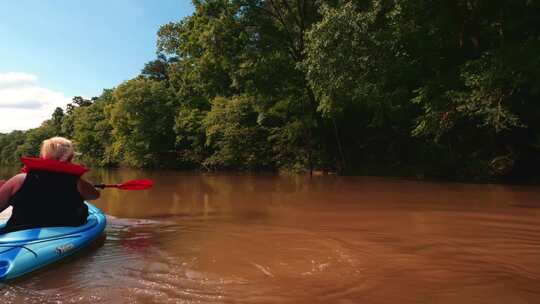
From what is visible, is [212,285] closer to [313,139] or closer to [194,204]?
[194,204]

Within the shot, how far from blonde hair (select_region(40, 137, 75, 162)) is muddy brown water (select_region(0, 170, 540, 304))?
1067 mm

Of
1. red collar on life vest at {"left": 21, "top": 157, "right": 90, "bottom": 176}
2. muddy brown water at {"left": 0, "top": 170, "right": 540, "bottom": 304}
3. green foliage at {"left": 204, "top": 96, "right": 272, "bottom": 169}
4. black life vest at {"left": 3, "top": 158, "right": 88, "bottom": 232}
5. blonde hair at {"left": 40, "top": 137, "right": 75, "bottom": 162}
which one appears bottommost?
muddy brown water at {"left": 0, "top": 170, "right": 540, "bottom": 304}

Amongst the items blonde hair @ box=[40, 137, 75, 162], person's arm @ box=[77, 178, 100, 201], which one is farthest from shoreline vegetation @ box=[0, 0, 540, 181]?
blonde hair @ box=[40, 137, 75, 162]

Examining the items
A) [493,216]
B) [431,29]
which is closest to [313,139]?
[431,29]

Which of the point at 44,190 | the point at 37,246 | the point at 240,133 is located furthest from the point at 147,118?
the point at 37,246

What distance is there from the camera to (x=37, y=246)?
12.4 feet

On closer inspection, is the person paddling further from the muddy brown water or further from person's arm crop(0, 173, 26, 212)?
the muddy brown water

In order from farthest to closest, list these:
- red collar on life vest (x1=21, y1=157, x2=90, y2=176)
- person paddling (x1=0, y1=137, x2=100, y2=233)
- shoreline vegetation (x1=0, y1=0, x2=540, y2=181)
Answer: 1. shoreline vegetation (x1=0, y1=0, x2=540, y2=181)
2. person paddling (x1=0, y1=137, x2=100, y2=233)
3. red collar on life vest (x1=21, y1=157, x2=90, y2=176)

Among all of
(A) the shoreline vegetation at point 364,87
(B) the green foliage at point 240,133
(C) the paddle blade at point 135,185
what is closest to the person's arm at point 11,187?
(C) the paddle blade at point 135,185

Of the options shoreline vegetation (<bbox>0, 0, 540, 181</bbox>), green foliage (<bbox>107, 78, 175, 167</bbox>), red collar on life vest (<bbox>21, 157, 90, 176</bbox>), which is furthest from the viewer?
green foliage (<bbox>107, 78, 175, 167</bbox>)

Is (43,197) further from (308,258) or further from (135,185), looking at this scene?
(308,258)

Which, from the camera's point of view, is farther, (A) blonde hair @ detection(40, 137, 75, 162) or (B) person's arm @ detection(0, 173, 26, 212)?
(A) blonde hair @ detection(40, 137, 75, 162)

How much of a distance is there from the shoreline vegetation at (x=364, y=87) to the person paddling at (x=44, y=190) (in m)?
9.82

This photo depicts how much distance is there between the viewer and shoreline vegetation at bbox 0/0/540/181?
1187 centimetres
